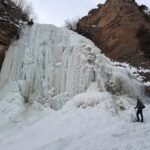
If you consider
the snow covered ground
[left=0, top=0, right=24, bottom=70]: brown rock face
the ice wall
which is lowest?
the snow covered ground

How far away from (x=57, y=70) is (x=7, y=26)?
581 cm

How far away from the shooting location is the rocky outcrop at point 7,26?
2639cm

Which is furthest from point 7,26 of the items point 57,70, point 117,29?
point 117,29

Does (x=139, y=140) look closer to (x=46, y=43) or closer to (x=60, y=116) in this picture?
(x=60, y=116)

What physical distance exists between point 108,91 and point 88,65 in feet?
7.46

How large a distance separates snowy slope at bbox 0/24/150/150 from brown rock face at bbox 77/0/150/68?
28.7ft

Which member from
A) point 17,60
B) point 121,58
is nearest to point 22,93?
point 17,60

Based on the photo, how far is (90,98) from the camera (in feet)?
70.6

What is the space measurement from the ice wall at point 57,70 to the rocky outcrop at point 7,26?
1.48 ft

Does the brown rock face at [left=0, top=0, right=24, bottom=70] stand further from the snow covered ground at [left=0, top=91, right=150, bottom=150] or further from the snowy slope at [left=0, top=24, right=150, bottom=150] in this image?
the snow covered ground at [left=0, top=91, right=150, bottom=150]

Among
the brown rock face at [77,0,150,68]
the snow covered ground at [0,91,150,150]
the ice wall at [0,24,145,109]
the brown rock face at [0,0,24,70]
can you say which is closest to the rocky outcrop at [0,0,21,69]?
the brown rock face at [0,0,24,70]

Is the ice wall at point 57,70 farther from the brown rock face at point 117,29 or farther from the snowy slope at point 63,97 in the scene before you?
the brown rock face at point 117,29

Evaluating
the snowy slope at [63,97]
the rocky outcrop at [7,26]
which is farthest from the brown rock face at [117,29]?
the rocky outcrop at [7,26]

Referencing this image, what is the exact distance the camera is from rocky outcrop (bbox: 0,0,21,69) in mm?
26391
